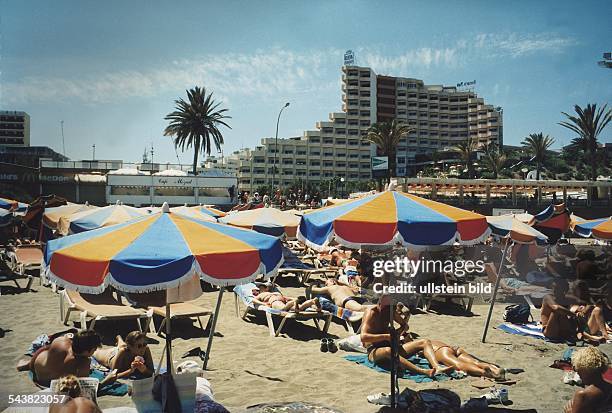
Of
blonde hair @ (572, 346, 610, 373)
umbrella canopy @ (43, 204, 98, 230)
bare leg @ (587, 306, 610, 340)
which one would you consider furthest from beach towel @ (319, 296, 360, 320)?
umbrella canopy @ (43, 204, 98, 230)

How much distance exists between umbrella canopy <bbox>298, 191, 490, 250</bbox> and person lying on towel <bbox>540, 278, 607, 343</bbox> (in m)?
3.30

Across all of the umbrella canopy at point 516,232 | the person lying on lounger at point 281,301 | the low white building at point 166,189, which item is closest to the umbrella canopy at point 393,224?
the person lying on lounger at point 281,301

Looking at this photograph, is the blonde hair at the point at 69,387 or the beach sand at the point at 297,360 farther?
the beach sand at the point at 297,360

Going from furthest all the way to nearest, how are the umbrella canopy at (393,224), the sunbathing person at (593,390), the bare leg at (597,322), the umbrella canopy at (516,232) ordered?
1. the umbrella canopy at (516,232)
2. the bare leg at (597,322)
3. the umbrella canopy at (393,224)
4. the sunbathing person at (593,390)

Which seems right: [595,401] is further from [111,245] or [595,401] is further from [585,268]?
[585,268]

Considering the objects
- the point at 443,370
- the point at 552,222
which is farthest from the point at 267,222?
the point at 552,222

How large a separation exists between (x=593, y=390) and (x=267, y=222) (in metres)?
9.52

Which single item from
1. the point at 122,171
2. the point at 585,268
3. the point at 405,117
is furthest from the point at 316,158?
the point at 585,268

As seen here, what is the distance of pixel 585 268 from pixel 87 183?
56.5 metres

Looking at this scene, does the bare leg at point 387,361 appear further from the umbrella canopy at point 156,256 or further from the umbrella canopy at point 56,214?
the umbrella canopy at point 56,214

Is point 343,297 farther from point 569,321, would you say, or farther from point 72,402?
point 72,402

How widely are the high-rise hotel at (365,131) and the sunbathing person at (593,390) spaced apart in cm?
8406

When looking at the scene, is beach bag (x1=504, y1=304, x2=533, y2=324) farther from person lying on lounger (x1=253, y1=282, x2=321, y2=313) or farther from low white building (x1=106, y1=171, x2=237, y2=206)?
low white building (x1=106, y1=171, x2=237, y2=206)

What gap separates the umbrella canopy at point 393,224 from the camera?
16.3ft
